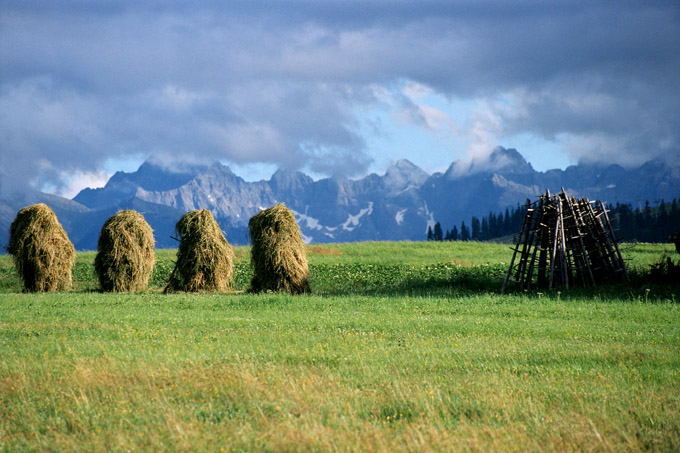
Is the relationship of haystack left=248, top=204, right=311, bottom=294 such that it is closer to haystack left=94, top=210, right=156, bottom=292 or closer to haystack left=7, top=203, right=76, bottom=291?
haystack left=94, top=210, right=156, bottom=292

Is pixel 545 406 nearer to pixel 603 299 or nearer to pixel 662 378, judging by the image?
pixel 662 378

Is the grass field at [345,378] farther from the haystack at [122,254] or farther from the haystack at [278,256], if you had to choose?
the haystack at [122,254]

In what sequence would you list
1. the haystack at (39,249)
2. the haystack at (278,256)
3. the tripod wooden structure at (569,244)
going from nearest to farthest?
the tripod wooden structure at (569,244), the haystack at (278,256), the haystack at (39,249)

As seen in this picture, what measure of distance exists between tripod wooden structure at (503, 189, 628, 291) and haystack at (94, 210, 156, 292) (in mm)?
16370

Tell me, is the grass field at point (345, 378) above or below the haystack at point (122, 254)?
below

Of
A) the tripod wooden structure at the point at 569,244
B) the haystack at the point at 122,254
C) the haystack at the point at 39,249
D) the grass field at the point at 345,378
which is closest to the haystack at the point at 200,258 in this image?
the haystack at the point at 122,254

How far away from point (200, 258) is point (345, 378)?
17.9 m

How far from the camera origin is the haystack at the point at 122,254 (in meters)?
26.6

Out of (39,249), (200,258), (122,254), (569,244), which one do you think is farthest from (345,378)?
(39,249)

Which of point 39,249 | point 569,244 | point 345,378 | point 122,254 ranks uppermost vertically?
point 39,249

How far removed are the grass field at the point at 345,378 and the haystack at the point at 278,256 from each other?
6.31 m

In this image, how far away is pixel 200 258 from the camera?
2647 cm

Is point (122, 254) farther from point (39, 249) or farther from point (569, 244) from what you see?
point (569, 244)

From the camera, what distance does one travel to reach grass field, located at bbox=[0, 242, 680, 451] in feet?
24.3
